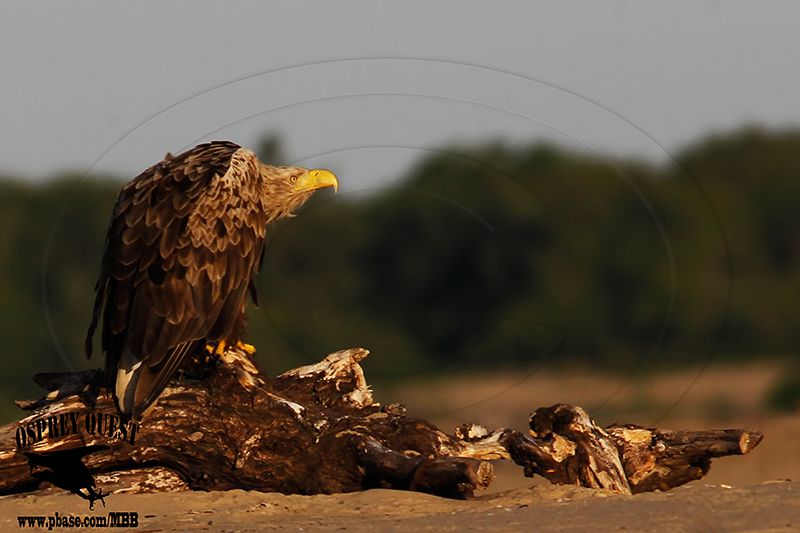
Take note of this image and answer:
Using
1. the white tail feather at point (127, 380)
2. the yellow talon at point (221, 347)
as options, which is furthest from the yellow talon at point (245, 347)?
the white tail feather at point (127, 380)

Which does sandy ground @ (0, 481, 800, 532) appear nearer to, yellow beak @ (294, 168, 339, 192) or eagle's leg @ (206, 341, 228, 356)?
eagle's leg @ (206, 341, 228, 356)

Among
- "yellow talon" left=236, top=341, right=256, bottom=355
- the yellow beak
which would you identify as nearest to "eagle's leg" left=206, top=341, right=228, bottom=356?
"yellow talon" left=236, top=341, right=256, bottom=355

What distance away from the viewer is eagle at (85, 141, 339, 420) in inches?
356

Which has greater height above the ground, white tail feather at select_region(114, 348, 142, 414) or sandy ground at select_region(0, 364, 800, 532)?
white tail feather at select_region(114, 348, 142, 414)

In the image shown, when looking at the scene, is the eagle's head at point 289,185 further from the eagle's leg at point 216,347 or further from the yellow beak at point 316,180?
the eagle's leg at point 216,347

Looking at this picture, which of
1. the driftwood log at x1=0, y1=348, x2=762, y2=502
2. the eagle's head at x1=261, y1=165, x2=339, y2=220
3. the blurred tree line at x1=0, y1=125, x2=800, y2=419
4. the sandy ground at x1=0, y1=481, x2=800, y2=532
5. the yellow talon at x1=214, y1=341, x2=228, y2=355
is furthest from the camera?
the blurred tree line at x1=0, y1=125, x2=800, y2=419

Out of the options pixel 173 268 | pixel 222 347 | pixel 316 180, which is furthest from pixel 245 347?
pixel 316 180

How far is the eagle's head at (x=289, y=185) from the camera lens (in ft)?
35.1

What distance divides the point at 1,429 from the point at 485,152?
21.0 m

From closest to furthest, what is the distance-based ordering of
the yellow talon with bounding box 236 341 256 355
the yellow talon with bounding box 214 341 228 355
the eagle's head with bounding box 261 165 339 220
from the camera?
the yellow talon with bounding box 214 341 228 355, the yellow talon with bounding box 236 341 256 355, the eagle's head with bounding box 261 165 339 220

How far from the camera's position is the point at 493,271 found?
33.2 m

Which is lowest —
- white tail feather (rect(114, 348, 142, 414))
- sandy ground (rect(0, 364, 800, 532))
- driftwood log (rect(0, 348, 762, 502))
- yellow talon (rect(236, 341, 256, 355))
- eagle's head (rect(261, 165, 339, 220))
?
sandy ground (rect(0, 364, 800, 532))

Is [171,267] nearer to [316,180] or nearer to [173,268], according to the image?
[173,268]

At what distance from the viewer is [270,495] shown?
8.93 m
